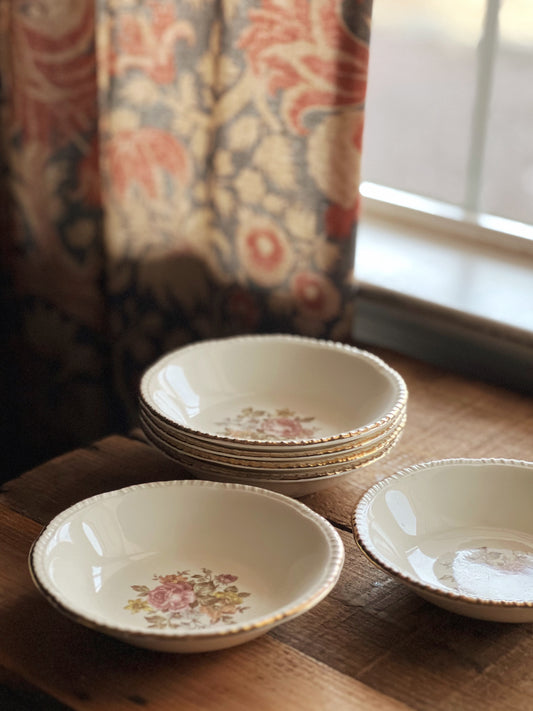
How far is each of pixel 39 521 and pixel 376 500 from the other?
336 mm

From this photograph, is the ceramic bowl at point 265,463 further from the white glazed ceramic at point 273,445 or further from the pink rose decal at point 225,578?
the pink rose decal at point 225,578

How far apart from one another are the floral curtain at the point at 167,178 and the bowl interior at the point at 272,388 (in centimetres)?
25

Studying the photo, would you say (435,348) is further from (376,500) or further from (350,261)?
(376,500)

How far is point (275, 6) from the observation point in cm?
133

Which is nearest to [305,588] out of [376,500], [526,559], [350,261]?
[376,500]

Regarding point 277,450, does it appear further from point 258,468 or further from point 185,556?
point 185,556

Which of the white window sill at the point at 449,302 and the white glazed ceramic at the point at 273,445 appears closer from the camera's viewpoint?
the white glazed ceramic at the point at 273,445

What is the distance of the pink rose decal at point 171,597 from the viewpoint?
33.2 inches

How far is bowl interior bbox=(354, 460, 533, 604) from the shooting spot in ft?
2.89

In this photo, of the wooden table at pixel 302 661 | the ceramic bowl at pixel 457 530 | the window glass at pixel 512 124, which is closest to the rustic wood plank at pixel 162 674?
the wooden table at pixel 302 661

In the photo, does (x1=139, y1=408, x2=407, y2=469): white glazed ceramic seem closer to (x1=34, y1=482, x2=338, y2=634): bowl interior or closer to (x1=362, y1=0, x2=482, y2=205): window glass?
(x1=34, y1=482, x2=338, y2=634): bowl interior

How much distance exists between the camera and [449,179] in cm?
172

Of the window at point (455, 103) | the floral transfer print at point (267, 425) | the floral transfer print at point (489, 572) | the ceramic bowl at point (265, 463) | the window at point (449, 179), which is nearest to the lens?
the floral transfer print at point (489, 572)

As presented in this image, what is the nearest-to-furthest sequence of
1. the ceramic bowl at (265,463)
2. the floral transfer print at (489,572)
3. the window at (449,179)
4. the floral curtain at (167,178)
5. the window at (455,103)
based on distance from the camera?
the floral transfer print at (489,572)
the ceramic bowl at (265,463)
the floral curtain at (167,178)
the window at (449,179)
the window at (455,103)
